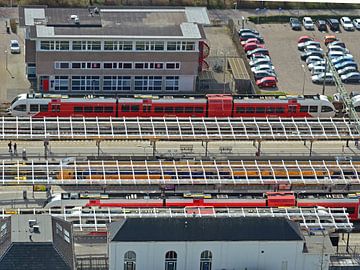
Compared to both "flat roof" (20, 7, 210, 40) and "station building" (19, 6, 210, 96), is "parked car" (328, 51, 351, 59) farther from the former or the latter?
"station building" (19, 6, 210, 96)

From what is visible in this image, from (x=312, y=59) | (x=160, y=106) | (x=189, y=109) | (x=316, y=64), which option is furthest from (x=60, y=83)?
(x=312, y=59)

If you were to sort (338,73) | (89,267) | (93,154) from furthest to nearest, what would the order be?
(338,73) → (93,154) → (89,267)

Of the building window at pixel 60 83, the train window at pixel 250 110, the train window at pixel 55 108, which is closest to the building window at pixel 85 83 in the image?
the building window at pixel 60 83

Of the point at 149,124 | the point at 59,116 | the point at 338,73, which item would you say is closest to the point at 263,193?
the point at 149,124

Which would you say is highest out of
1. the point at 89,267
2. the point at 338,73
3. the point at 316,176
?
the point at 338,73

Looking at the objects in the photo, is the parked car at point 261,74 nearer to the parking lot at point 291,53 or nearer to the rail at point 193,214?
the parking lot at point 291,53

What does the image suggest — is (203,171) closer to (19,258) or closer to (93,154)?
(93,154)

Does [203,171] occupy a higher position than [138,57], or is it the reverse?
[138,57]
